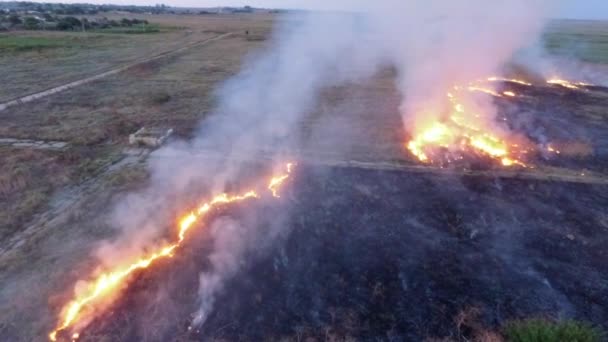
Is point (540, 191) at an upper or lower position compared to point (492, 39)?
lower

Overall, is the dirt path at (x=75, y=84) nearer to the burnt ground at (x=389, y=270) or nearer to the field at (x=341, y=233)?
the field at (x=341, y=233)

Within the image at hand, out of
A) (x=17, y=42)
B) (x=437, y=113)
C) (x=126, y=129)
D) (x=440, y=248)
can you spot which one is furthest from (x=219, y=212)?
(x=17, y=42)

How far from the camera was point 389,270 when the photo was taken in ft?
25.1

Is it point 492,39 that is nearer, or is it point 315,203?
point 315,203

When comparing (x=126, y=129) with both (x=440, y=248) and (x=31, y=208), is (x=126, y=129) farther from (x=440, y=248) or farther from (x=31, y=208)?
(x=440, y=248)

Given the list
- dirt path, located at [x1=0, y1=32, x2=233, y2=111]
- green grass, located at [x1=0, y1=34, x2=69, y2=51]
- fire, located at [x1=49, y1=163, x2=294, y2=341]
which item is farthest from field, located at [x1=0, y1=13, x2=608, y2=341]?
green grass, located at [x1=0, y1=34, x2=69, y2=51]

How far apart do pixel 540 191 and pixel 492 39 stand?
20.4 metres

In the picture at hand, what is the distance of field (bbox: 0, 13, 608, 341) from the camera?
6539 millimetres

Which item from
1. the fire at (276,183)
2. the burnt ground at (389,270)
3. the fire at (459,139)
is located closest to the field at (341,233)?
the burnt ground at (389,270)

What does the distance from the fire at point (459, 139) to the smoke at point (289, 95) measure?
91 cm

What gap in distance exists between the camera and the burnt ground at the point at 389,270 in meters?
6.40

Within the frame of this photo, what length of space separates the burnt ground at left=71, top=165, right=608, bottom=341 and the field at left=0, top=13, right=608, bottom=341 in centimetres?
3

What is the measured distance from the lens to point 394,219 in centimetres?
934

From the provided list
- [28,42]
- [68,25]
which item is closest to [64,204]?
[28,42]
